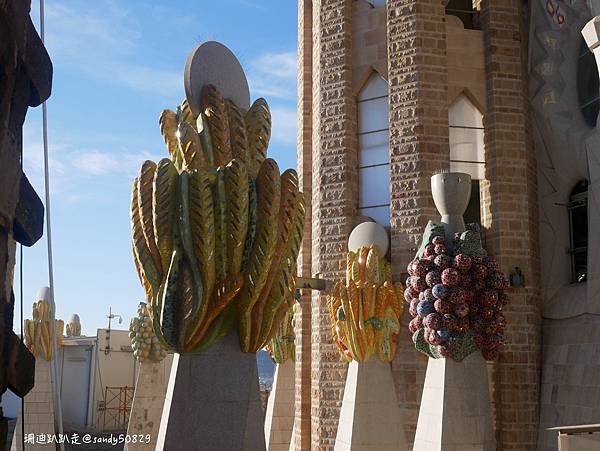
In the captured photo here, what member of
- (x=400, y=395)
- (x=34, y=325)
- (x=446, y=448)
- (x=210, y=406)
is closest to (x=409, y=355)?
(x=400, y=395)

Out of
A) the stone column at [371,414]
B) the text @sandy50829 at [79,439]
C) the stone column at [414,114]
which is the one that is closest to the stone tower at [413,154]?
the stone column at [414,114]

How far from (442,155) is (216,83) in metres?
5.87

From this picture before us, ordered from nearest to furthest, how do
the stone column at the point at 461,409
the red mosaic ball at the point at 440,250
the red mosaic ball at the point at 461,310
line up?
the stone column at the point at 461,409 < the red mosaic ball at the point at 461,310 < the red mosaic ball at the point at 440,250

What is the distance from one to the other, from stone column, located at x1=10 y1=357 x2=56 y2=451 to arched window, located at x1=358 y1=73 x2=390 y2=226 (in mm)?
7845

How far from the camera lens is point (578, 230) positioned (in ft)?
35.3

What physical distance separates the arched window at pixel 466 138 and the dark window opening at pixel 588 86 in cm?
155

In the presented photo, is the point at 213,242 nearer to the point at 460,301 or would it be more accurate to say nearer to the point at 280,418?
the point at 460,301

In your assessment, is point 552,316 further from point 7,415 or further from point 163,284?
point 7,415

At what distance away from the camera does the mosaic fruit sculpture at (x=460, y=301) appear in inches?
291

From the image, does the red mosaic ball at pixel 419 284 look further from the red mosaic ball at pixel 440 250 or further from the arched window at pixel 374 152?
the arched window at pixel 374 152

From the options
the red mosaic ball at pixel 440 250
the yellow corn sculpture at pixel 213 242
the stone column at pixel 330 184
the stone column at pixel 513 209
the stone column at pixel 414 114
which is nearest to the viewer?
the yellow corn sculpture at pixel 213 242

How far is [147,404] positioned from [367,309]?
4.69 metres

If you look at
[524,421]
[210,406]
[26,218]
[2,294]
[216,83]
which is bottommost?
[524,421]

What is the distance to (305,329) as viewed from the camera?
1232cm
